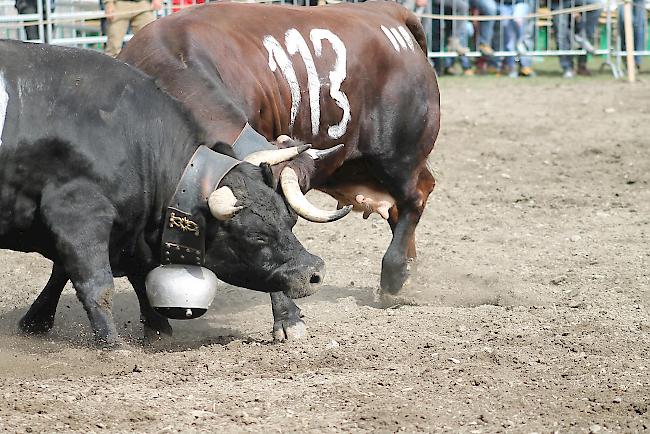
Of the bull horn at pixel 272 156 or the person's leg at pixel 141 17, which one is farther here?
the person's leg at pixel 141 17

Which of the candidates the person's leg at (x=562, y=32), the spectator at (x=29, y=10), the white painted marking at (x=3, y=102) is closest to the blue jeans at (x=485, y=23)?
the person's leg at (x=562, y=32)

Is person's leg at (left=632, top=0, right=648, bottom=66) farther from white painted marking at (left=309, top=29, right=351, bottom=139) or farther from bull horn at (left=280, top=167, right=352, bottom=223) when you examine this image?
bull horn at (left=280, top=167, right=352, bottom=223)

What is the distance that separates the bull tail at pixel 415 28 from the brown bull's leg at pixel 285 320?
7.05 ft

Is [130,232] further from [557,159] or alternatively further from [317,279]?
[557,159]

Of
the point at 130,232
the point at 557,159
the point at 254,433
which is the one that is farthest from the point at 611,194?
the point at 254,433

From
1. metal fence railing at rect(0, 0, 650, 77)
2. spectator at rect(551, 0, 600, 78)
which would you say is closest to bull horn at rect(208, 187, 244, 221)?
metal fence railing at rect(0, 0, 650, 77)

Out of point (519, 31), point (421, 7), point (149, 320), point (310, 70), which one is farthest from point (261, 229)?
point (519, 31)

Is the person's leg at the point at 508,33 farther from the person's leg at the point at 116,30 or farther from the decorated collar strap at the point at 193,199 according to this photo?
the decorated collar strap at the point at 193,199

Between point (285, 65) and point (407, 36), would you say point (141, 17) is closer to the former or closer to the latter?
point (407, 36)

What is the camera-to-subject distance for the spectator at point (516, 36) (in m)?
15.7

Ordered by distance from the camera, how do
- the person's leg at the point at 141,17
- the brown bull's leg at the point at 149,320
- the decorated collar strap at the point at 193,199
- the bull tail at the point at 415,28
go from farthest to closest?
1. the person's leg at the point at 141,17
2. the bull tail at the point at 415,28
3. the brown bull's leg at the point at 149,320
4. the decorated collar strap at the point at 193,199

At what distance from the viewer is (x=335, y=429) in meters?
4.14

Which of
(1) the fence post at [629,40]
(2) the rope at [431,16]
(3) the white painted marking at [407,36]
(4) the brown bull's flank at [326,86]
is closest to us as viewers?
(4) the brown bull's flank at [326,86]

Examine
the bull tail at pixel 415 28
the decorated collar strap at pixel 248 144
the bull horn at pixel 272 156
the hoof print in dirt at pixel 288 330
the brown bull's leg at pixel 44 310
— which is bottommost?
the hoof print in dirt at pixel 288 330
